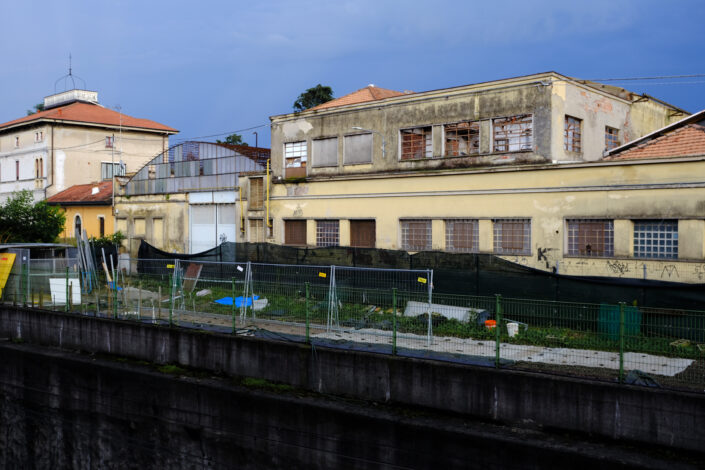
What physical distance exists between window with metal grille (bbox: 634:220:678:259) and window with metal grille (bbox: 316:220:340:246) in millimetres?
12015

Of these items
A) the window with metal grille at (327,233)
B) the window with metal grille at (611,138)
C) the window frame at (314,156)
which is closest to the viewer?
the window with metal grille at (611,138)

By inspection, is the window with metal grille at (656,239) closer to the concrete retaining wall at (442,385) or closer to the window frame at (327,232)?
the concrete retaining wall at (442,385)

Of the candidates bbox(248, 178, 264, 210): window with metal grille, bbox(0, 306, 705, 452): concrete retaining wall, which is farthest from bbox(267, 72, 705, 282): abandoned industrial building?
bbox(0, 306, 705, 452): concrete retaining wall

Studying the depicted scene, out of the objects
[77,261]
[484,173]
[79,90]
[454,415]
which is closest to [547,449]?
[454,415]

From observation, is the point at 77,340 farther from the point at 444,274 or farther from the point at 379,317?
the point at 444,274

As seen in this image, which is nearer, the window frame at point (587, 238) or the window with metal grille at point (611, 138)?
the window frame at point (587, 238)

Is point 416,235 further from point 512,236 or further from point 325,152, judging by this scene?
point 325,152

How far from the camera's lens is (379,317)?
1468 centimetres

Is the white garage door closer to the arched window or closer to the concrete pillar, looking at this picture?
the concrete pillar

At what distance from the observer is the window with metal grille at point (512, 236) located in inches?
882

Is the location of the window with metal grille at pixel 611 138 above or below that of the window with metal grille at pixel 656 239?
above

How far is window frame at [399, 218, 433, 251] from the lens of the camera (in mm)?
24875

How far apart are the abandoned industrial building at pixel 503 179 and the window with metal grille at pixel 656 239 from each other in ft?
0.10

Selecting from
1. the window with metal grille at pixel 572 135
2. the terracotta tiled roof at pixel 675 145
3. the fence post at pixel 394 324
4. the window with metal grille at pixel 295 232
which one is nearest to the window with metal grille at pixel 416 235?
the window with metal grille at pixel 295 232
